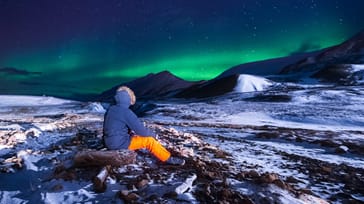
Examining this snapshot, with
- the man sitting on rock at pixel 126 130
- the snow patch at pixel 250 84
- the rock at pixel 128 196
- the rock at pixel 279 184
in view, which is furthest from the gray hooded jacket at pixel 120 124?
the snow patch at pixel 250 84

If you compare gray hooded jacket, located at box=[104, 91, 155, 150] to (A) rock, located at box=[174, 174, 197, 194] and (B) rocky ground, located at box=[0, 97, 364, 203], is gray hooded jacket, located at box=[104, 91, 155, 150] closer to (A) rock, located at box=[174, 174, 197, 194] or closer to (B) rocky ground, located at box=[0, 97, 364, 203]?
(B) rocky ground, located at box=[0, 97, 364, 203]

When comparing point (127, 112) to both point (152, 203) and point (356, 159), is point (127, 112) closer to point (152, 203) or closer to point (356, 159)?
point (152, 203)

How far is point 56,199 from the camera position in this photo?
5746mm

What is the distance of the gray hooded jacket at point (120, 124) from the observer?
24.4 feet

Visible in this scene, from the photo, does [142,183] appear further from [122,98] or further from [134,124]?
[122,98]

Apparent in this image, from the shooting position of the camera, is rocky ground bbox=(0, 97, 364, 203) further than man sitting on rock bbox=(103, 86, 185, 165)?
No

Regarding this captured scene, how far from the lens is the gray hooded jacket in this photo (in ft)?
24.4

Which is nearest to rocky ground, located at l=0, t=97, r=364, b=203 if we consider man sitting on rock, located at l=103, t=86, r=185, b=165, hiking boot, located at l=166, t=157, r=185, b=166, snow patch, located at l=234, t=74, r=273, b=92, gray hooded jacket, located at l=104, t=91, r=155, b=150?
hiking boot, located at l=166, t=157, r=185, b=166

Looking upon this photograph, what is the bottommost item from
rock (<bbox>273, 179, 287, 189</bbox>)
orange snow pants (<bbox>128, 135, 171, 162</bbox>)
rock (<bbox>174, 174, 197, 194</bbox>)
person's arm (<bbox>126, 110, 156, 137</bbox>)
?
rock (<bbox>273, 179, 287, 189</bbox>)

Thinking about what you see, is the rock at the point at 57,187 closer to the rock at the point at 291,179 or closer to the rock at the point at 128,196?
the rock at the point at 128,196

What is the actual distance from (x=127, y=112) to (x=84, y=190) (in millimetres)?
2144

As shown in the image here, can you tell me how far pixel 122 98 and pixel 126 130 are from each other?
2.92 ft

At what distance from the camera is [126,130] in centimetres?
772

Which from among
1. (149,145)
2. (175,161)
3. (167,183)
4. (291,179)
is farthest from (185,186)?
(291,179)
